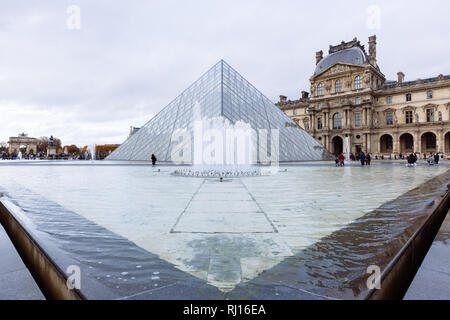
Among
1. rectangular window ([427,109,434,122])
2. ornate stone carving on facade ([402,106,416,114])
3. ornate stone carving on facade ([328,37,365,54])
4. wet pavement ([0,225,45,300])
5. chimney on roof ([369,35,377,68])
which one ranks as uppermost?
ornate stone carving on facade ([328,37,365,54])

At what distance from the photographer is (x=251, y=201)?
14.5 ft

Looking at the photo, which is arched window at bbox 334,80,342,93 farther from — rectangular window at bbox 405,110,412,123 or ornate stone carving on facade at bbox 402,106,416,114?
rectangular window at bbox 405,110,412,123

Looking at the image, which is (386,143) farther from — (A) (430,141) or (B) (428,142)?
(A) (430,141)

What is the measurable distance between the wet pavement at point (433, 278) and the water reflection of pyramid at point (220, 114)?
16.4 metres

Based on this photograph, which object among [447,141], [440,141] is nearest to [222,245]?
[440,141]

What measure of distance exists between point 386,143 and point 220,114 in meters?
37.4

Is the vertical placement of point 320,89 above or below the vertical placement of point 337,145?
above

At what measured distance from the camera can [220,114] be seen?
1802cm

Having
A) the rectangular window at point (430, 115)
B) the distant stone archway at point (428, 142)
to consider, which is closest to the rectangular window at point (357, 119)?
the distant stone archway at point (428, 142)

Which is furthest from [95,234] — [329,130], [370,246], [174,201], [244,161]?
[329,130]

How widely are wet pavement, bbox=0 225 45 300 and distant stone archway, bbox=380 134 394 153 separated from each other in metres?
49.5

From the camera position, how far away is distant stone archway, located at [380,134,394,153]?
43.4 m

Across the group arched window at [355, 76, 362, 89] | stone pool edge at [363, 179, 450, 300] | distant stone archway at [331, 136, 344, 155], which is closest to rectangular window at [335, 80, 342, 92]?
arched window at [355, 76, 362, 89]
